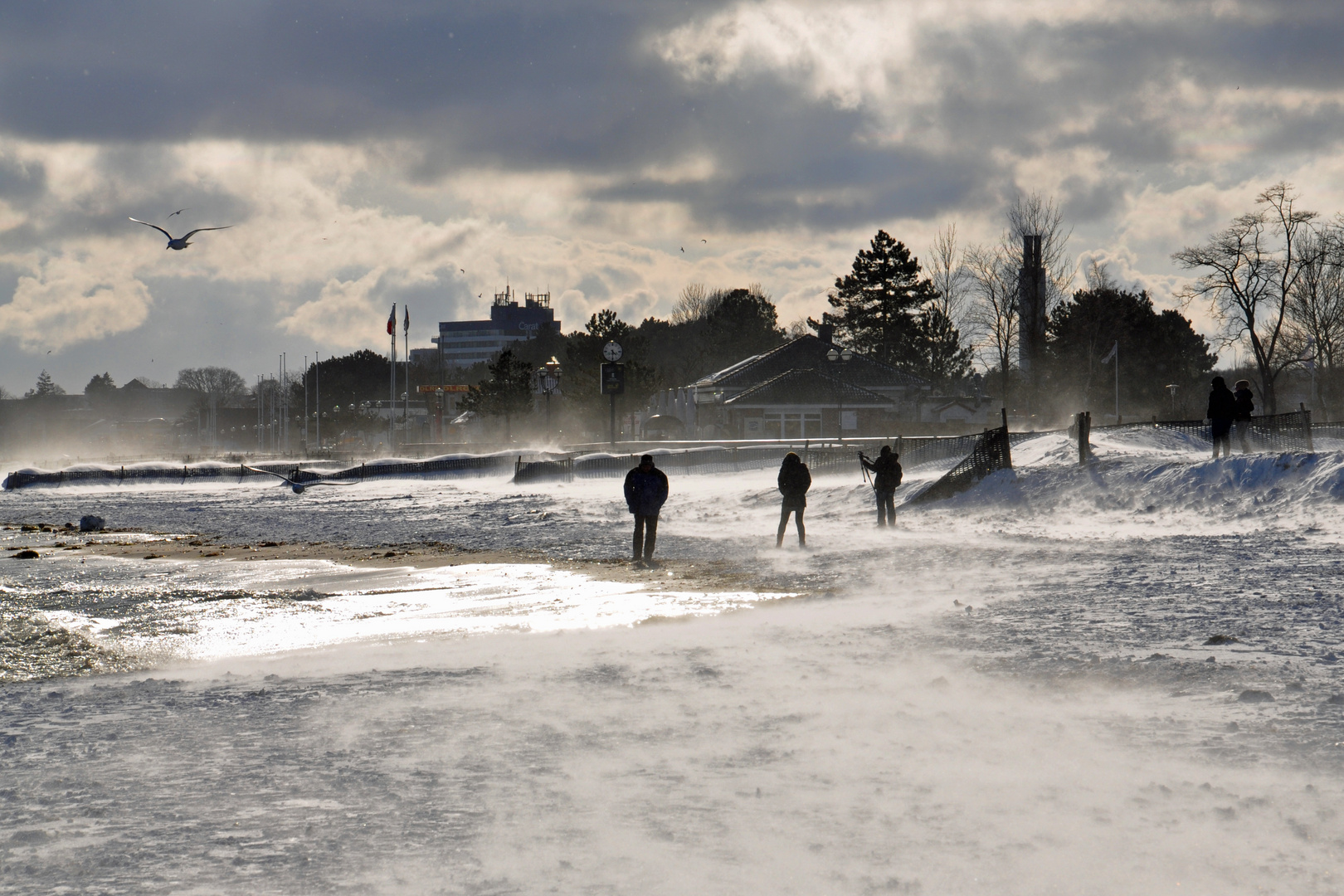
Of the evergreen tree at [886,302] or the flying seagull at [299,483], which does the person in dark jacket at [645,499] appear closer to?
the flying seagull at [299,483]

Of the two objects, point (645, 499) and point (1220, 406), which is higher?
point (1220, 406)

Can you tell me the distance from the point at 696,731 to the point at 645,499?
9.74 meters

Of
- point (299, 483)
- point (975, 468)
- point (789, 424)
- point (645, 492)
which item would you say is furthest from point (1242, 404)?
point (789, 424)

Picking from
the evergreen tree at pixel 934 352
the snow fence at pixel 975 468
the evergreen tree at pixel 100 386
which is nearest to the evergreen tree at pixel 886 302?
the evergreen tree at pixel 934 352

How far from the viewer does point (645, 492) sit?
52.8ft

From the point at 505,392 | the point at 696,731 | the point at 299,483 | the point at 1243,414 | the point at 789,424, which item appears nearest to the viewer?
the point at 696,731

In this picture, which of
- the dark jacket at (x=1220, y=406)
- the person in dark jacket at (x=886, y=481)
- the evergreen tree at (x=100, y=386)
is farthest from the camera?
the evergreen tree at (x=100, y=386)

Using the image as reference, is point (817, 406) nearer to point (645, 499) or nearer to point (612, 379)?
point (612, 379)

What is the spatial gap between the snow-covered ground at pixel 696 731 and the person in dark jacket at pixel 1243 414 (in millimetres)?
7654

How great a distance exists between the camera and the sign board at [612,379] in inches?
1868

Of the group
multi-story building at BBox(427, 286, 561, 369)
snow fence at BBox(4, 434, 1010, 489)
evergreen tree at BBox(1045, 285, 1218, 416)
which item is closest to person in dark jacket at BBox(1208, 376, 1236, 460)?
snow fence at BBox(4, 434, 1010, 489)

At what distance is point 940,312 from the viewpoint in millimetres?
79938

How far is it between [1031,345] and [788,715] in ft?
219

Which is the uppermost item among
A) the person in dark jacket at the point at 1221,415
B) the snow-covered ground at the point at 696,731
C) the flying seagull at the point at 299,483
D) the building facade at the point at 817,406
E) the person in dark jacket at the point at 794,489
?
the building facade at the point at 817,406
